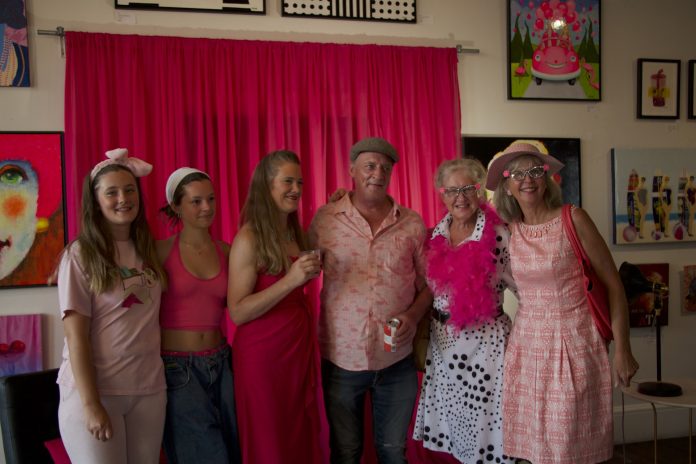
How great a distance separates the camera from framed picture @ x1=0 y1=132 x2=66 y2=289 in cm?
296

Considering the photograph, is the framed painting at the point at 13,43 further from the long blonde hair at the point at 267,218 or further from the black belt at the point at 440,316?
the black belt at the point at 440,316

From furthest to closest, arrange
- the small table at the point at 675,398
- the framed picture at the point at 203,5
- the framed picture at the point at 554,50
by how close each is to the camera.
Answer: the framed picture at the point at 554,50 < the framed picture at the point at 203,5 < the small table at the point at 675,398

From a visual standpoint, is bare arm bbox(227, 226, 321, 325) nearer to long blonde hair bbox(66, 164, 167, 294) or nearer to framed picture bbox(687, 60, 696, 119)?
long blonde hair bbox(66, 164, 167, 294)

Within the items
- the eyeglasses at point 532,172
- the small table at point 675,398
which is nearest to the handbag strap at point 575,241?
the eyeglasses at point 532,172

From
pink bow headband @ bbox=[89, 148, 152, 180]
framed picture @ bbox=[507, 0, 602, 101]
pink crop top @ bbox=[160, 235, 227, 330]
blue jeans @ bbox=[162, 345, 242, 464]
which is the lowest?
blue jeans @ bbox=[162, 345, 242, 464]

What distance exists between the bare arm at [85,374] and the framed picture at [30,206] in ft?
4.56

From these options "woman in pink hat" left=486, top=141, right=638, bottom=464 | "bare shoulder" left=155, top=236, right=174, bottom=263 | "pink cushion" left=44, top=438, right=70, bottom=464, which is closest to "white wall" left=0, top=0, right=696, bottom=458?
"pink cushion" left=44, top=438, right=70, bottom=464

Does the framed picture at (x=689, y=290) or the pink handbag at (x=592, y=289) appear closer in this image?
the pink handbag at (x=592, y=289)

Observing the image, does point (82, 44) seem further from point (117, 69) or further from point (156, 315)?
point (156, 315)

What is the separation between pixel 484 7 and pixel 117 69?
2.36 metres

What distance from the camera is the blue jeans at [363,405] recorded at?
2.24 meters

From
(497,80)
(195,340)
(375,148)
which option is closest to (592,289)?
(375,148)

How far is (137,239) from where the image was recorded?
Answer: 2.05 metres

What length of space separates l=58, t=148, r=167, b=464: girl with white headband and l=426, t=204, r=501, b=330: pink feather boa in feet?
3.74
